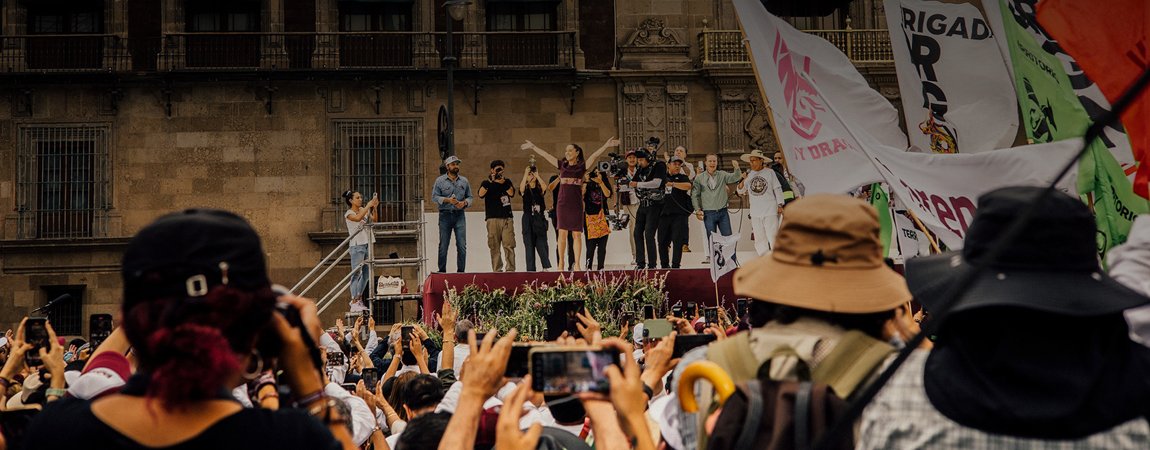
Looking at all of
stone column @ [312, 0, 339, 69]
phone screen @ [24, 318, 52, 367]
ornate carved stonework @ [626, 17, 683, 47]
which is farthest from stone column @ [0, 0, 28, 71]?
phone screen @ [24, 318, 52, 367]

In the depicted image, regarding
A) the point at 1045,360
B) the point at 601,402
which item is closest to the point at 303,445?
the point at 601,402

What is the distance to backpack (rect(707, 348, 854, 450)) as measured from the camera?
2.73 metres

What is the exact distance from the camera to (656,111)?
28312 millimetres

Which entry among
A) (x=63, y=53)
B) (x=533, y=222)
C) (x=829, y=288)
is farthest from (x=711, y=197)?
(x=829, y=288)

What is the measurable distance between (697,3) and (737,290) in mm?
25739

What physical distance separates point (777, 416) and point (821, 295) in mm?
379

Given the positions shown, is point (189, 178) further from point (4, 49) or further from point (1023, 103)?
point (1023, 103)

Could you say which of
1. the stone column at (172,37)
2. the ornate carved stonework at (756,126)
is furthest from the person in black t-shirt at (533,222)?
the stone column at (172,37)

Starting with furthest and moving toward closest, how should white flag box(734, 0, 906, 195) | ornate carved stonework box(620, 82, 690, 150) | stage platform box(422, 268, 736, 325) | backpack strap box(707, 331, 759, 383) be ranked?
ornate carved stonework box(620, 82, 690, 150)
stage platform box(422, 268, 736, 325)
white flag box(734, 0, 906, 195)
backpack strap box(707, 331, 759, 383)

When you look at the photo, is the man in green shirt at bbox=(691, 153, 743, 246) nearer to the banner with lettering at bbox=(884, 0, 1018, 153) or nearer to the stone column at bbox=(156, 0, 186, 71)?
the banner with lettering at bbox=(884, 0, 1018, 153)

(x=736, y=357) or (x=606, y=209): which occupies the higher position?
(x=606, y=209)

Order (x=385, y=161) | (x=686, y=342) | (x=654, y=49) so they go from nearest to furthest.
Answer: (x=686, y=342) < (x=654, y=49) < (x=385, y=161)

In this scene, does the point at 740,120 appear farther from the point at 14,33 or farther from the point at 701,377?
the point at 701,377

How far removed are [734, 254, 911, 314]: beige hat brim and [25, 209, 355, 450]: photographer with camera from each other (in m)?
1.05
